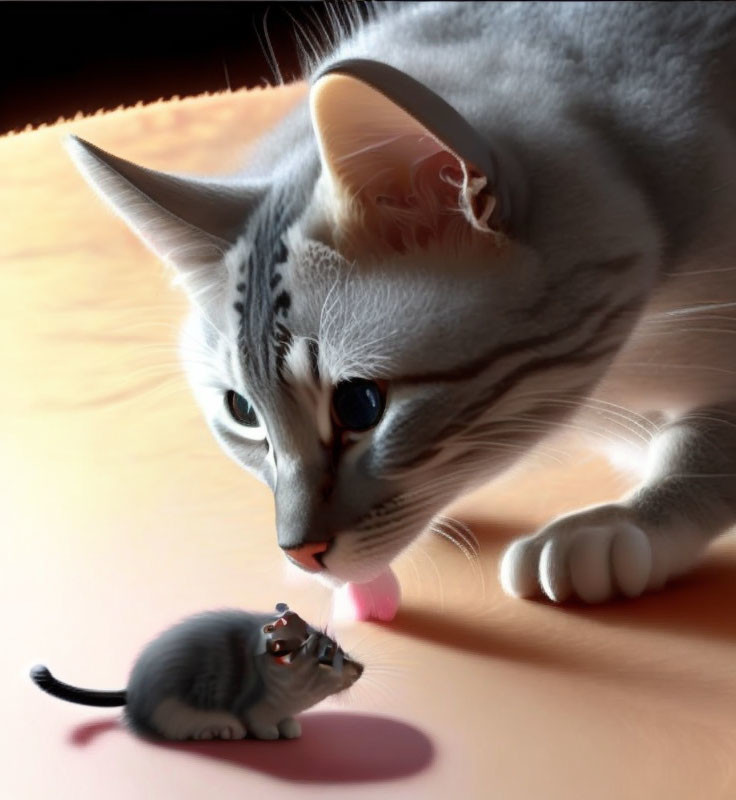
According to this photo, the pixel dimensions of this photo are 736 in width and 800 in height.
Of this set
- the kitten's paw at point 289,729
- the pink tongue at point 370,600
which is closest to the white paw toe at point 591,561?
the pink tongue at point 370,600

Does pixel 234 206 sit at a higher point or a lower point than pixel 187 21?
lower

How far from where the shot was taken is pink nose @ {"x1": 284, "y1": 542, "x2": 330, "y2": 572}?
923 mm

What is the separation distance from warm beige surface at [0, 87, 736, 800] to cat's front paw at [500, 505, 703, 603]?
2 centimetres

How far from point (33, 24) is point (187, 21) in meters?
0.30

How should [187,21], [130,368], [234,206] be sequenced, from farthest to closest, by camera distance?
[187,21] → [130,368] → [234,206]

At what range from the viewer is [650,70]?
1100 millimetres

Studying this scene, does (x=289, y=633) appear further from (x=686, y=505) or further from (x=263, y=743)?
(x=686, y=505)

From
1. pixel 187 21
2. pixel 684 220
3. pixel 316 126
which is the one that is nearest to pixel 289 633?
pixel 316 126

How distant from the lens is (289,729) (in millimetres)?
907

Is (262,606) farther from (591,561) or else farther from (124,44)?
(124,44)

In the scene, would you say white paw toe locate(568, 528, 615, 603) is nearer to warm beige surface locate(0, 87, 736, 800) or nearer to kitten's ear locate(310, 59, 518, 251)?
warm beige surface locate(0, 87, 736, 800)

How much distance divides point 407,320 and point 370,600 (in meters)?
0.26

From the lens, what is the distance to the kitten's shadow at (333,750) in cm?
86

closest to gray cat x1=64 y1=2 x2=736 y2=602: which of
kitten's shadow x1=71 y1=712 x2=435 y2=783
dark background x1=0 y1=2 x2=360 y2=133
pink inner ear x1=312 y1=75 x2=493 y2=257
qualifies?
pink inner ear x1=312 y1=75 x2=493 y2=257
